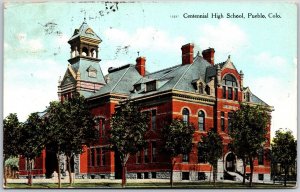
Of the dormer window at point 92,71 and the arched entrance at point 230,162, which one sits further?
the arched entrance at point 230,162

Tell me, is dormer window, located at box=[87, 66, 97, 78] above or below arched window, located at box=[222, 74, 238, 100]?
above

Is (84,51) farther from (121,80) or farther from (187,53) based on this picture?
(187,53)

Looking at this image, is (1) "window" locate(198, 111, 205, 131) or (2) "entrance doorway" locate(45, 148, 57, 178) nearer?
(1) "window" locate(198, 111, 205, 131)

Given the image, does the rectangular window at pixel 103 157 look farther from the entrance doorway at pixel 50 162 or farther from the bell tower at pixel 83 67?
the bell tower at pixel 83 67

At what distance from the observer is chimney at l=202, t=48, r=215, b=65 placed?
21.8m

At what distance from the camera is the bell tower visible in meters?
21.9

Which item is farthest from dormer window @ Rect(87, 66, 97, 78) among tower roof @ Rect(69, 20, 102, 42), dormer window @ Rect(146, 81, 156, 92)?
dormer window @ Rect(146, 81, 156, 92)

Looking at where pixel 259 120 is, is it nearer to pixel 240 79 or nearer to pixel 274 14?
pixel 240 79

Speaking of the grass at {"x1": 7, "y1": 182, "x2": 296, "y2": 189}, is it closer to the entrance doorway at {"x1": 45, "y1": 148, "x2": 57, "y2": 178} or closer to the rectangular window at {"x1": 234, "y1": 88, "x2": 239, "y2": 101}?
the entrance doorway at {"x1": 45, "y1": 148, "x2": 57, "y2": 178}

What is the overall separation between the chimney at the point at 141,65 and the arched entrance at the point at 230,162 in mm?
3411

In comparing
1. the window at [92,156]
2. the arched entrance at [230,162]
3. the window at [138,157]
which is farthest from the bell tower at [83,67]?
the arched entrance at [230,162]

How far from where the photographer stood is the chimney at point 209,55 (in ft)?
71.7

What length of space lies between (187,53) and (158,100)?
157 cm

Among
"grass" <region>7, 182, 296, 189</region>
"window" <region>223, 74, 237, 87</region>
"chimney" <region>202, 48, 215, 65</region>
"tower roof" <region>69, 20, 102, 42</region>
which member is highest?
"tower roof" <region>69, 20, 102, 42</region>
